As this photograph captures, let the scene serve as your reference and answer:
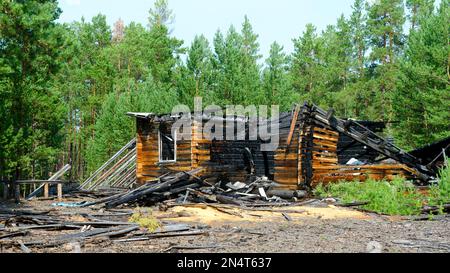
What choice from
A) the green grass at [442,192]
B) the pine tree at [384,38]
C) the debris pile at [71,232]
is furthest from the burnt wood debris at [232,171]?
the pine tree at [384,38]

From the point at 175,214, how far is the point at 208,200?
3.16 m

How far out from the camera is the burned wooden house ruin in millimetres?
17203

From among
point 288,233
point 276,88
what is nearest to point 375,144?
point 288,233

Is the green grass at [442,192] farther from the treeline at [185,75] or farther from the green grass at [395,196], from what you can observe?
the treeline at [185,75]

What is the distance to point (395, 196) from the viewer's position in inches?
554

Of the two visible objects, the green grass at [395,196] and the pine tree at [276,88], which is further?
the pine tree at [276,88]

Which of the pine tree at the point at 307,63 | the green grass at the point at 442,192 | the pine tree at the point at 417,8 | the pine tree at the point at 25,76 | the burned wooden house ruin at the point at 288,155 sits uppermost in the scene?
the pine tree at the point at 417,8

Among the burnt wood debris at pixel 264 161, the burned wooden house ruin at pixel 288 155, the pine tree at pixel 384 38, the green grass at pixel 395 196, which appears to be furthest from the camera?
the pine tree at pixel 384 38

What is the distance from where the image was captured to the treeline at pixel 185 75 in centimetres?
2264

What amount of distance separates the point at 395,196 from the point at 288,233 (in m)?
6.09

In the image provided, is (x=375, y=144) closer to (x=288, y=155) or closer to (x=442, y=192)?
Answer: (x=288, y=155)

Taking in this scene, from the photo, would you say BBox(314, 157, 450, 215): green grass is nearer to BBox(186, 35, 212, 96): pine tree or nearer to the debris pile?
the debris pile

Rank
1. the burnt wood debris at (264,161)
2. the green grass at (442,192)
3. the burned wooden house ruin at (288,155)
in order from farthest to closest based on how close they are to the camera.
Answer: the burned wooden house ruin at (288,155) < the burnt wood debris at (264,161) < the green grass at (442,192)

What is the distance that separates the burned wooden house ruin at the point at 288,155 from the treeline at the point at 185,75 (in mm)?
2242
